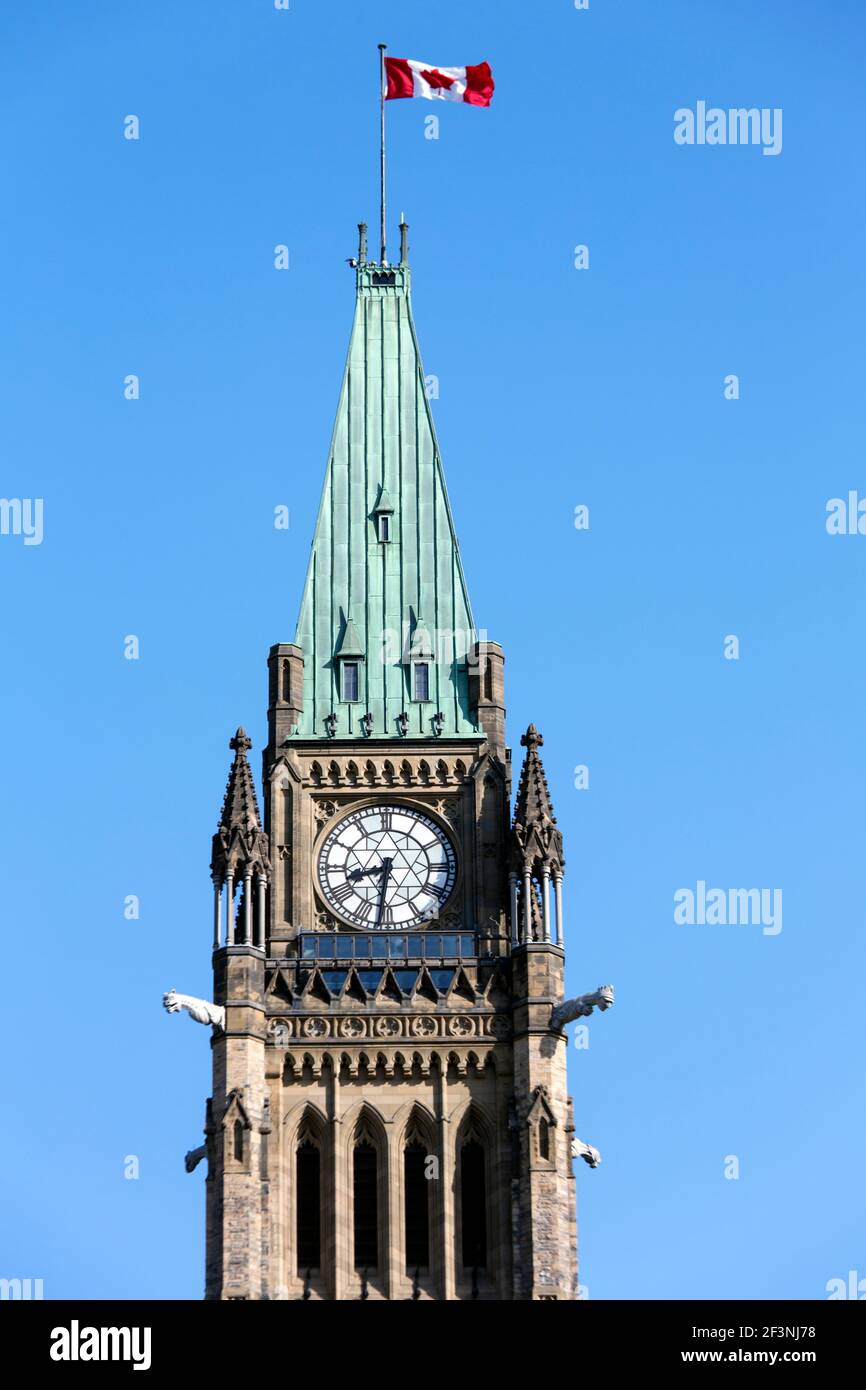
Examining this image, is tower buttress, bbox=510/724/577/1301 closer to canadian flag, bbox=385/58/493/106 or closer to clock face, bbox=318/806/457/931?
clock face, bbox=318/806/457/931

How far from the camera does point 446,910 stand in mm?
102500

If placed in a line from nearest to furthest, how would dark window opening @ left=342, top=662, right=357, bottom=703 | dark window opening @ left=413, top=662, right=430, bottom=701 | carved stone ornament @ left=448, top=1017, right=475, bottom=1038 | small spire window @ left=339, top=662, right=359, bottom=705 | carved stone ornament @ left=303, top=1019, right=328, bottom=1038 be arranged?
carved stone ornament @ left=303, top=1019, right=328, bottom=1038, carved stone ornament @ left=448, top=1017, right=475, bottom=1038, small spire window @ left=339, top=662, right=359, bottom=705, dark window opening @ left=342, top=662, right=357, bottom=703, dark window opening @ left=413, top=662, right=430, bottom=701

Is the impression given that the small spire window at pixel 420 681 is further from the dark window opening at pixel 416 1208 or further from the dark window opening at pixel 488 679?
the dark window opening at pixel 416 1208

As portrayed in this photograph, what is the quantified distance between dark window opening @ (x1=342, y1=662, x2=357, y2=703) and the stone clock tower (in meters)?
0.10

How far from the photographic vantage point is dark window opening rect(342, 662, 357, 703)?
105931mm

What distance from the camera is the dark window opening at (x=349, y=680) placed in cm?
10593

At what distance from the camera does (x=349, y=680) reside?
A: 4176 inches

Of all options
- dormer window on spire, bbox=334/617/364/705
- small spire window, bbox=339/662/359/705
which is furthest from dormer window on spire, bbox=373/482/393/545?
small spire window, bbox=339/662/359/705

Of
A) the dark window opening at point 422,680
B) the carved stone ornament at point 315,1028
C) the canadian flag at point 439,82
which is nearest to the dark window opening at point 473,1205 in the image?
the carved stone ornament at point 315,1028

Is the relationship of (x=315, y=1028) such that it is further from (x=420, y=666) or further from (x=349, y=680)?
(x=420, y=666)

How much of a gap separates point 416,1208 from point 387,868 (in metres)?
9.49

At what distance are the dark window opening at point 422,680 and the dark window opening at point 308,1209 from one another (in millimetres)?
13762

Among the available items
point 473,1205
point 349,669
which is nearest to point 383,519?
point 349,669
